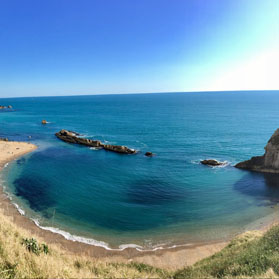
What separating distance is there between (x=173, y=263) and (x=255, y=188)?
795 inches

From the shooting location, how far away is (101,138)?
Result: 63.0 meters

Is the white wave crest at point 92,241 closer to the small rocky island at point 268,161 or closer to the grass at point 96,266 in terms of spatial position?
the grass at point 96,266

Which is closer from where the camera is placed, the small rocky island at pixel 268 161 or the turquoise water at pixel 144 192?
the turquoise water at pixel 144 192

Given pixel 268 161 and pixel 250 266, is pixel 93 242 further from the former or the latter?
pixel 268 161

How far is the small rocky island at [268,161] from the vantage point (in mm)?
33938

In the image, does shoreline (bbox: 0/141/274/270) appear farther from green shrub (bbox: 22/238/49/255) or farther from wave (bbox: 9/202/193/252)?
green shrub (bbox: 22/238/49/255)

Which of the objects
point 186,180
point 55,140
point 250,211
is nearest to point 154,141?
point 186,180

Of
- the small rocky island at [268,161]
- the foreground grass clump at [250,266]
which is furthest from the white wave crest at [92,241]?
the small rocky island at [268,161]

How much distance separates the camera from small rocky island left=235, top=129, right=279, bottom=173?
111 feet

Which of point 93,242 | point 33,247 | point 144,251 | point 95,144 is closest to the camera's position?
point 33,247

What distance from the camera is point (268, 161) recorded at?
117ft

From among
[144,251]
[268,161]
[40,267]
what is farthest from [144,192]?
[268,161]

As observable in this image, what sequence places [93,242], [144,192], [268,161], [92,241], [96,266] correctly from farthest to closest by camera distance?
1. [268,161]
2. [144,192]
3. [92,241]
4. [93,242]
5. [96,266]

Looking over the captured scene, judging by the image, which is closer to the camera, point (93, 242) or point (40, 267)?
point (40, 267)
